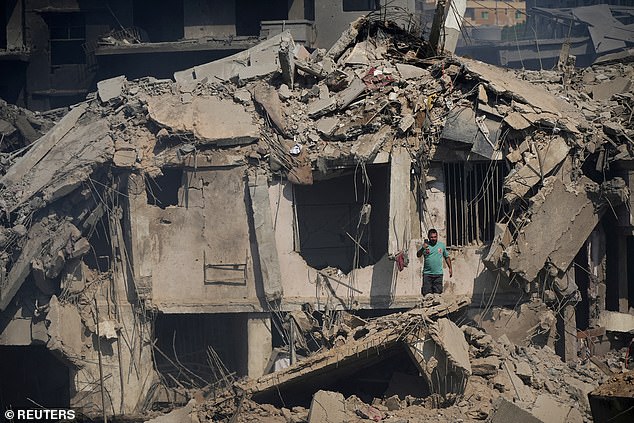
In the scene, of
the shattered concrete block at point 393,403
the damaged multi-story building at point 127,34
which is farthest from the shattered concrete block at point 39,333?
the damaged multi-story building at point 127,34

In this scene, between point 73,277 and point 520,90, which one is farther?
point 73,277

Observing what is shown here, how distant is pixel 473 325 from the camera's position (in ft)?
47.9

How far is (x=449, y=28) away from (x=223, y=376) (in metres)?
7.73

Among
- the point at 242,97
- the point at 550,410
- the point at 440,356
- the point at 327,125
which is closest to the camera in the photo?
the point at 550,410

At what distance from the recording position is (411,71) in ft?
51.4

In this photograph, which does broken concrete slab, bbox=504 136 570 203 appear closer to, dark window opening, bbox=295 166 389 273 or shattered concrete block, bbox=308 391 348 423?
dark window opening, bbox=295 166 389 273

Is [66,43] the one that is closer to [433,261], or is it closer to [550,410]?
[433,261]

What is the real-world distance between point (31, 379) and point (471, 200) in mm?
8914

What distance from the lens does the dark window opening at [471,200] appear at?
1523 centimetres

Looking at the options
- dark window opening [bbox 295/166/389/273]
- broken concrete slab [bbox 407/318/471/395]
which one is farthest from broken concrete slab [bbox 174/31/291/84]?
broken concrete slab [bbox 407/318/471/395]

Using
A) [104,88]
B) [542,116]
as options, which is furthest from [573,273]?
[104,88]

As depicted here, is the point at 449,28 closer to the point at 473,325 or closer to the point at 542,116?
the point at 542,116

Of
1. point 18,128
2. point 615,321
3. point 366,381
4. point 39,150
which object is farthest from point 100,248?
point 615,321

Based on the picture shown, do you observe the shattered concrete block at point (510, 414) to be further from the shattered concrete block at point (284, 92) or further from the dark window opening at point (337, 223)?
the shattered concrete block at point (284, 92)
